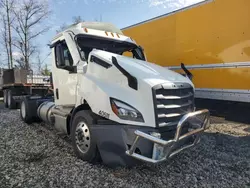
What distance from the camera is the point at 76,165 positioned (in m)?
3.96

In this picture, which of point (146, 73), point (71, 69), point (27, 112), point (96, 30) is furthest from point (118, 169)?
point (27, 112)

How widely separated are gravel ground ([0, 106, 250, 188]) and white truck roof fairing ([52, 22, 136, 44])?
2378 mm

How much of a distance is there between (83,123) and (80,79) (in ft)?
2.64

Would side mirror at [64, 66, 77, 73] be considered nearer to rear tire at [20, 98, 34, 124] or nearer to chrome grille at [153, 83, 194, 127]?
chrome grille at [153, 83, 194, 127]

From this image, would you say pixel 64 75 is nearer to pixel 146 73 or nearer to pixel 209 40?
pixel 146 73

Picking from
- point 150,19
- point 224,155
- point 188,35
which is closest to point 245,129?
point 224,155

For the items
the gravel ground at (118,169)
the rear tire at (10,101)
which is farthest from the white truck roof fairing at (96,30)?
the rear tire at (10,101)

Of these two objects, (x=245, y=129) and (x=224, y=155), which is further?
(x=245, y=129)

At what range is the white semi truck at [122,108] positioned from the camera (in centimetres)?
325

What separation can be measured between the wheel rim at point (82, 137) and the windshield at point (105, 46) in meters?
1.28

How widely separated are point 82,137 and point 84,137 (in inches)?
2.6

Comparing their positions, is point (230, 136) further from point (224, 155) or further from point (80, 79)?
point (80, 79)

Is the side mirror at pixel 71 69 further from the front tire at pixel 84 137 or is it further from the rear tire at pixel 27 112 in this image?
the rear tire at pixel 27 112

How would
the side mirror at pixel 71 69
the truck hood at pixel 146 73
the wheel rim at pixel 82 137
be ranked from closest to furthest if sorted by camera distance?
the truck hood at pixel 146 73, the wheel rim at pixel 82 137, the side mirror at pixel 71 69
